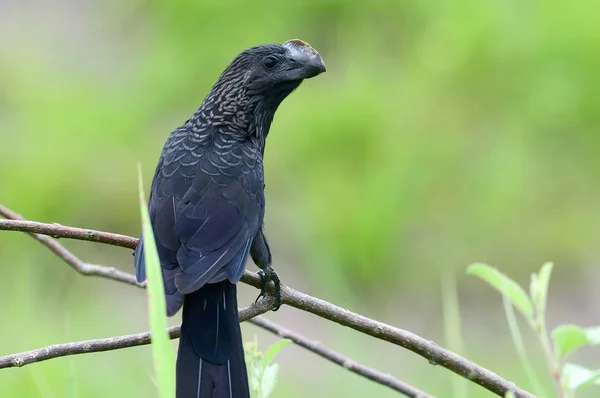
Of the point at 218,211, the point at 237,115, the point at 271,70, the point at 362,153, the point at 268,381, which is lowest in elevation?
the point at 362,153

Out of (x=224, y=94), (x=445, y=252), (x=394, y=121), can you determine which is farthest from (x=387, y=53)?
(x=224, y=94)

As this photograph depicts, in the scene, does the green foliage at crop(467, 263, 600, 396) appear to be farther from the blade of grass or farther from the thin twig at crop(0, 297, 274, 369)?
the thin twig at crop(0, 297, 274, 369)

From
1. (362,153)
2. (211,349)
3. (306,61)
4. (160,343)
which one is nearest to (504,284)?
(160,343)

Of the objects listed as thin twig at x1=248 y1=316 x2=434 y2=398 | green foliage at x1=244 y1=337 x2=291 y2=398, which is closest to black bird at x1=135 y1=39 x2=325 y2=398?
thin twig at x1=248 y1=316 x2=434 y2=398

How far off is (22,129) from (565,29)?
2.50 metres

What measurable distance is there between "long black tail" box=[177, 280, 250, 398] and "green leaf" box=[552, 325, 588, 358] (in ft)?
1.90

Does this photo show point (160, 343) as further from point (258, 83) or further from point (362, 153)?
point (362, 153)

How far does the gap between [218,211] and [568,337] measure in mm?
828

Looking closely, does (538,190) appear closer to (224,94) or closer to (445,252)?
(445,252)

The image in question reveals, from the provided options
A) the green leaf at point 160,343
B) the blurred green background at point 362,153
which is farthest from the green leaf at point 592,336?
the blurred green background at point 362,153

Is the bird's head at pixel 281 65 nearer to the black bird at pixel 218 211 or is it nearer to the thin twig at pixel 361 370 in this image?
the black bird at pixel 218 211

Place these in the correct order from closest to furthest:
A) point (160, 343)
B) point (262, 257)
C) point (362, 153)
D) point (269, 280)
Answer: point (160, 343)
point (269, 280)
point (262, 257)
point (362, 153)

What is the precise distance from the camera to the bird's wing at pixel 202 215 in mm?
1676

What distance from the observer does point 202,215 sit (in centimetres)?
182
